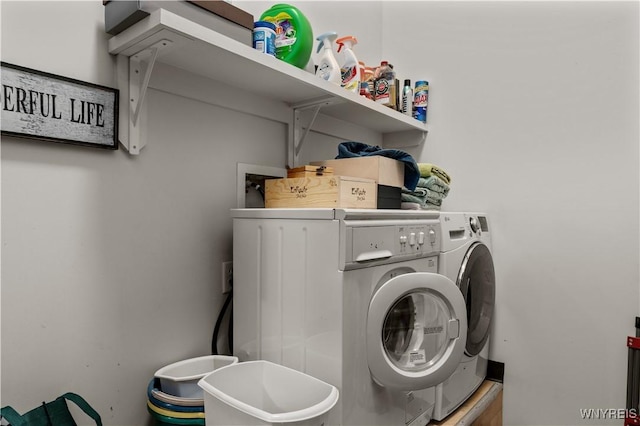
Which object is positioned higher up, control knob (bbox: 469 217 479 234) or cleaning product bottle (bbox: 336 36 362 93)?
cleaning product bottle (bbox: 336 36 362 93)

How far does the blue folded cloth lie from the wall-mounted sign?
2.94 ft

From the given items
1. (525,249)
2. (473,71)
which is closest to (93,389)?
(525,249)

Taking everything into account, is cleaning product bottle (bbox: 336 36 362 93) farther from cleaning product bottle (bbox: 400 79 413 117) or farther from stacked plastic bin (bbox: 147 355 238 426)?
stacked plastic bin (bbox: 147 355 238 426)

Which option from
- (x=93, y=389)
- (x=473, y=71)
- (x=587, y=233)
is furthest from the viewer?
(x=473, y=71)

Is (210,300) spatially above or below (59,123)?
below

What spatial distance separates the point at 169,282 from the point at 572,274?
1892 millimetres

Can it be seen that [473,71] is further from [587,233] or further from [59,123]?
[59,123]

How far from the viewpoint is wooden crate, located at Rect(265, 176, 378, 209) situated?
1.34m

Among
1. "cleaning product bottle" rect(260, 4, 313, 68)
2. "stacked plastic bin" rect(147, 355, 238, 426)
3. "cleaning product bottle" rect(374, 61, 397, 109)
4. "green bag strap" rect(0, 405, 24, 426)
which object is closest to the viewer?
"green bag strap" rect(0, 405, 24, 426)

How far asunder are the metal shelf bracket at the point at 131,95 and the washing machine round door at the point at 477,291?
1.40 metres

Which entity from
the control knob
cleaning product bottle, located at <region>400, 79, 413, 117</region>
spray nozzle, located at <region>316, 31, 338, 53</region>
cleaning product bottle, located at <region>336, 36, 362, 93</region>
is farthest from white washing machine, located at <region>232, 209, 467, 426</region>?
cleaning product bottle, located at <region>400, 79, 413, 117</region>

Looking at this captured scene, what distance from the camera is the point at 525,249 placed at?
80.9 inches

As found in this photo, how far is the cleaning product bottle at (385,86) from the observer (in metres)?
2.10

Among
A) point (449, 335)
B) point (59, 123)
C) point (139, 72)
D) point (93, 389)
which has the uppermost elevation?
point (139, 72)
